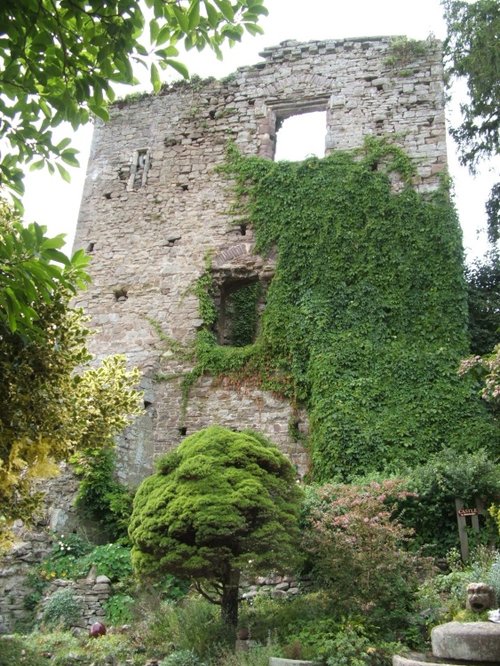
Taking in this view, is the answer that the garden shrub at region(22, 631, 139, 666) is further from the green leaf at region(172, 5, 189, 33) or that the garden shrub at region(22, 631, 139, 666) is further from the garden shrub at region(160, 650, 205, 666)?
the green leaf at region(172, 5, 189, 33)

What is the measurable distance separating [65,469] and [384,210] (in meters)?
6.90

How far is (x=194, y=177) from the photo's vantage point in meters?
14.5

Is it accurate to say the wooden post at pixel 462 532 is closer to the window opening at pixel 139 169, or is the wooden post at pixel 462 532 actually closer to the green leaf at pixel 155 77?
the green leaf at pixel 155 77

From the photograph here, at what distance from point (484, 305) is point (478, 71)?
17.5 ft

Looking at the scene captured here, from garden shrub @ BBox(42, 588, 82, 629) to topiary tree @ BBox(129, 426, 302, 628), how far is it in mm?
1748

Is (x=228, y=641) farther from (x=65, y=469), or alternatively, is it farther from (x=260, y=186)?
(x=260, y=186)

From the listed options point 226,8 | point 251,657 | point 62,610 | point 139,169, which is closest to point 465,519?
point 251,657

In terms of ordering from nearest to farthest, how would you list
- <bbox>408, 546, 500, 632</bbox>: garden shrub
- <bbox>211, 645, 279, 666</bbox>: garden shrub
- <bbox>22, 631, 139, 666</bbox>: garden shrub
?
<bbox>211, 645, 279, 666</bbox>: garden shrub
<bbox>408, 546, 500, 632</bbox>: garden shrub
<bbox>22, 631, 139, 666</bbox>: garden shrub

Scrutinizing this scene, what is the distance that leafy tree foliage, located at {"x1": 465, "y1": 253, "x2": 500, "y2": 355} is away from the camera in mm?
12727

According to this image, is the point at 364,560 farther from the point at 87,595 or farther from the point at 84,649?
the point at 87,595

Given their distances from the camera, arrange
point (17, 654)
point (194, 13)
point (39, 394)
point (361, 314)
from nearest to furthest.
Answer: point (194, 13)
point (39, 394)
point (17, 654)
point (361, 314)

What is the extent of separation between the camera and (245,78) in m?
15.0

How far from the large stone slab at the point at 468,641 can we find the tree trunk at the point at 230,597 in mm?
2229

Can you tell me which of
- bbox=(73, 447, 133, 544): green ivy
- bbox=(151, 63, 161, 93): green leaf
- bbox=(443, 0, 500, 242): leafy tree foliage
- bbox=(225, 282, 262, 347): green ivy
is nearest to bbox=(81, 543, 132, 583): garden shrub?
bbox=(73, 447, 133, 544): green ivy
